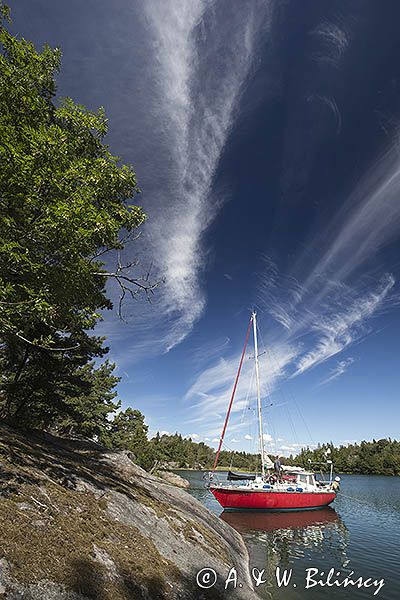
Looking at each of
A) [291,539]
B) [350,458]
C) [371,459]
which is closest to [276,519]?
[291,539]

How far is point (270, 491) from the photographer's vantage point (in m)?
31.4

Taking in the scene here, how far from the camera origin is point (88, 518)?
869 cm

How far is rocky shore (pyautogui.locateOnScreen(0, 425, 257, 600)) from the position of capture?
593cm

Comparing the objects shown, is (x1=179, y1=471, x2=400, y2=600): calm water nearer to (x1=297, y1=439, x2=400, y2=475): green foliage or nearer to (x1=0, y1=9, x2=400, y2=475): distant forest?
(x1=0, y1=9, x2=400, y2=475): distant forest

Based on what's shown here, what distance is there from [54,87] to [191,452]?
167 m

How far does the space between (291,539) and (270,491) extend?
816 cm

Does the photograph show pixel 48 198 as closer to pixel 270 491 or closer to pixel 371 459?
pixel 270 491

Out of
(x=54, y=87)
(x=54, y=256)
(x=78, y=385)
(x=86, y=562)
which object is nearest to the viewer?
(x=86, y=562)

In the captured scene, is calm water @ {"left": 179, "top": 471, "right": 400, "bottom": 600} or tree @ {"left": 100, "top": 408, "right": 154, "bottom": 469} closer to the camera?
calm water @ {"left": 179, "top": 471, "right": 400, "bottom": 600}

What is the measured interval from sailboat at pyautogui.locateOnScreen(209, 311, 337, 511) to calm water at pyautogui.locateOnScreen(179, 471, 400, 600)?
0.93 m

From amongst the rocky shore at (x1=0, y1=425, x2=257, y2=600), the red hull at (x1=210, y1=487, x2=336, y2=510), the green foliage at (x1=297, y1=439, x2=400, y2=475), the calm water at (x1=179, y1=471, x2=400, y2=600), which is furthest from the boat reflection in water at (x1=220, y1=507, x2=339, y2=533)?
the green foliage at (x1=297, y1=439, x2=400, y2=475)

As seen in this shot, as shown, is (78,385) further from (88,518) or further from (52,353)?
(88,518)

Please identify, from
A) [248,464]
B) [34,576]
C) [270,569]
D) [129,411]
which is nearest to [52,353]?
[34,576]

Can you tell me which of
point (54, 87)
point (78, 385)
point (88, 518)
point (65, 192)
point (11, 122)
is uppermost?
point (54, 87)
